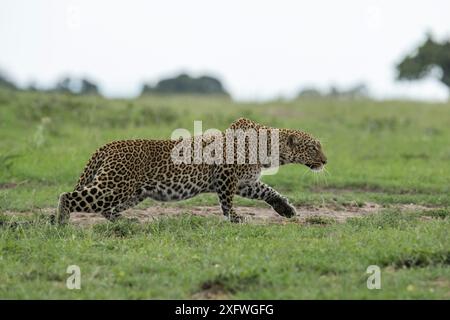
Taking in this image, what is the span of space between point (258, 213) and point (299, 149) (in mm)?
1018

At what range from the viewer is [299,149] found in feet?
36.0

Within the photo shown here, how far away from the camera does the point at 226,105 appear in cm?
2505

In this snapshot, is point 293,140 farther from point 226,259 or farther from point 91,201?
point 226,259

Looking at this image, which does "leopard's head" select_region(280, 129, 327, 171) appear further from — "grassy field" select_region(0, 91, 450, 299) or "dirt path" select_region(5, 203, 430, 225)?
"grassy field" select_region(0, 91, 450, 299)

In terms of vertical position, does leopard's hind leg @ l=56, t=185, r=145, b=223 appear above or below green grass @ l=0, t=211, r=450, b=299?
above

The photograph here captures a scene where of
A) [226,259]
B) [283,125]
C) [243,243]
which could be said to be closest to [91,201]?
[243,243]

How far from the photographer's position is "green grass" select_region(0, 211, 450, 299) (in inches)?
274

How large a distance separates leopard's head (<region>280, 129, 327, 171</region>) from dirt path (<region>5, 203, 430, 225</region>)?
700 mm

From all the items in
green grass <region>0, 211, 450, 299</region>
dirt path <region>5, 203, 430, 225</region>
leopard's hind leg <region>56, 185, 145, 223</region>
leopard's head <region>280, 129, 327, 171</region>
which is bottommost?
green grass <region>0, 211, 450, 299</region>

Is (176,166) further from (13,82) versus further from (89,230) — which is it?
(13,82)

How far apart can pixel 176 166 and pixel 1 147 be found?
7913 millimetres

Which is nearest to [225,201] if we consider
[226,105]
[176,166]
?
[176,166]

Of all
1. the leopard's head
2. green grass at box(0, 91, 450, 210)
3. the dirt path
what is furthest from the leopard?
green grass at box(0, 91, 450, 210)

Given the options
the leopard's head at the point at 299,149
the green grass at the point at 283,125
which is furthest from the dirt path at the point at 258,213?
the leopard's head at the point at 299,149
